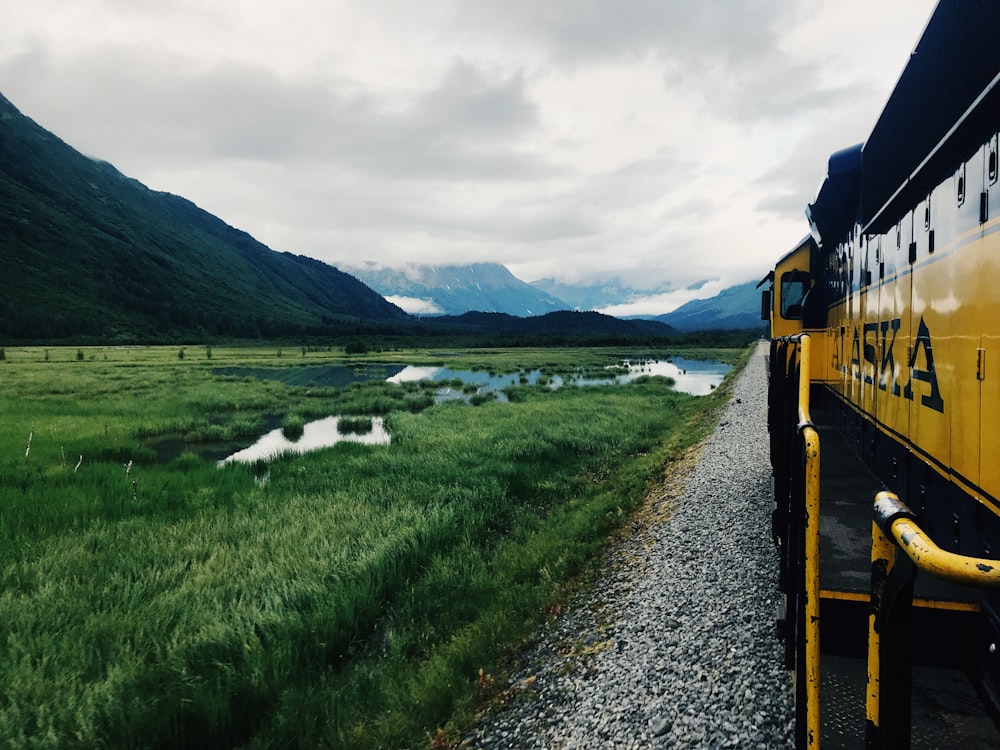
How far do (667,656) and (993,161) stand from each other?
15.8 ft

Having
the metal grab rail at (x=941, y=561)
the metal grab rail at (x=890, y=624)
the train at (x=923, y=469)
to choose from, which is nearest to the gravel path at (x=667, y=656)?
the train at (x=923, y=469)

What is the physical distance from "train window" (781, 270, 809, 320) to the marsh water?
549 inches

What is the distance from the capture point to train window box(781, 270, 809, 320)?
12.5 metres

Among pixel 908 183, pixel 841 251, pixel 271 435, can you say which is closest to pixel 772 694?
pixel 908 183

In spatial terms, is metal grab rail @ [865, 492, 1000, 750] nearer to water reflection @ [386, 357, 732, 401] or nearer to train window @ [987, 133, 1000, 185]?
train window @ [987, 133, 1000, 185]

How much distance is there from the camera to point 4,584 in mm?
8438

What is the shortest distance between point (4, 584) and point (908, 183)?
12348mm

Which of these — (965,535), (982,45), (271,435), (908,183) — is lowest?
(271,435)

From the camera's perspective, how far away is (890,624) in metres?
1.67

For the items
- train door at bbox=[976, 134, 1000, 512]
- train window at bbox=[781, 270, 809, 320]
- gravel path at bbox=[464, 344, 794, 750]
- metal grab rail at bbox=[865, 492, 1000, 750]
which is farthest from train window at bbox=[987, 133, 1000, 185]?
train window at bbox=[781, 270, 809, 320]

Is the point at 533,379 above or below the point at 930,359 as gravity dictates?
below

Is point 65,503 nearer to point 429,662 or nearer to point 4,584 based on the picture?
point 4,584

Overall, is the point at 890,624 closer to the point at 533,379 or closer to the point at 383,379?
the point at 533,379

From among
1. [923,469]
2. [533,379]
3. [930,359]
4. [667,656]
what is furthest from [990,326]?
[533,379]
